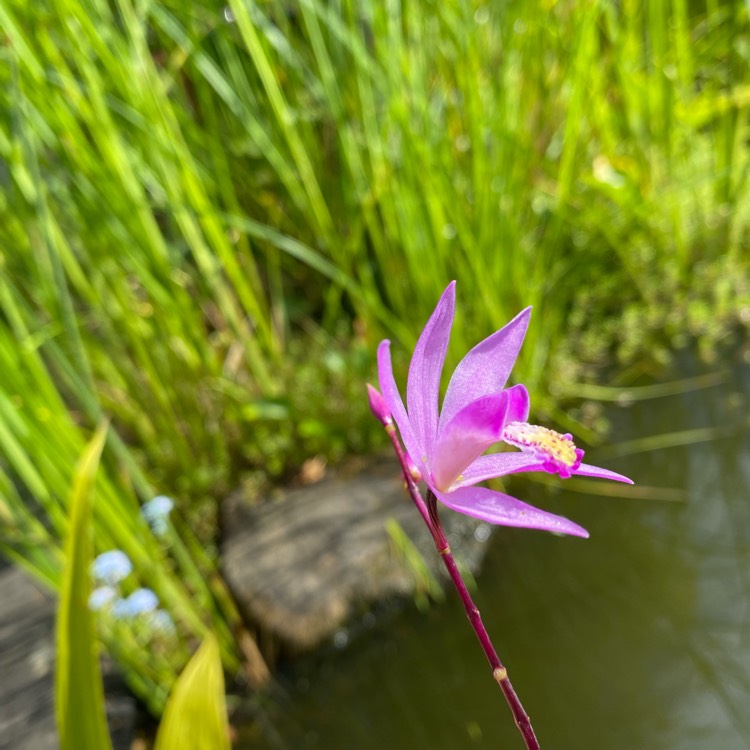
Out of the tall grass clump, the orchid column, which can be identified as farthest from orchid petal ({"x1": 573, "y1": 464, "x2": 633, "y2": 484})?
the tall grass clump

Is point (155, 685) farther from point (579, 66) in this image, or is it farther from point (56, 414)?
point (579, 66)

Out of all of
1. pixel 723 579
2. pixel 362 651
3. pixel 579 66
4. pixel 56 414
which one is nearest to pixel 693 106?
pixel 579 66

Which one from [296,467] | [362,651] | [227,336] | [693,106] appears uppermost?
[693,106]

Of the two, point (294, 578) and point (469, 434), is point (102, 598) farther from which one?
point (469, 434)

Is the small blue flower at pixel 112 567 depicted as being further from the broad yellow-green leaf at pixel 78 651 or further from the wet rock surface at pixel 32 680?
the broad yellow-green leaf at pixel 78 651

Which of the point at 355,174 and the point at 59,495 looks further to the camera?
the point at 355,174

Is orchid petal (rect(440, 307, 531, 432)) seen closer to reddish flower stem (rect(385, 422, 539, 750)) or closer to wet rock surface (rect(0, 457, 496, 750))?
reddish flower stem (rect(385, 422, 539, 750))
